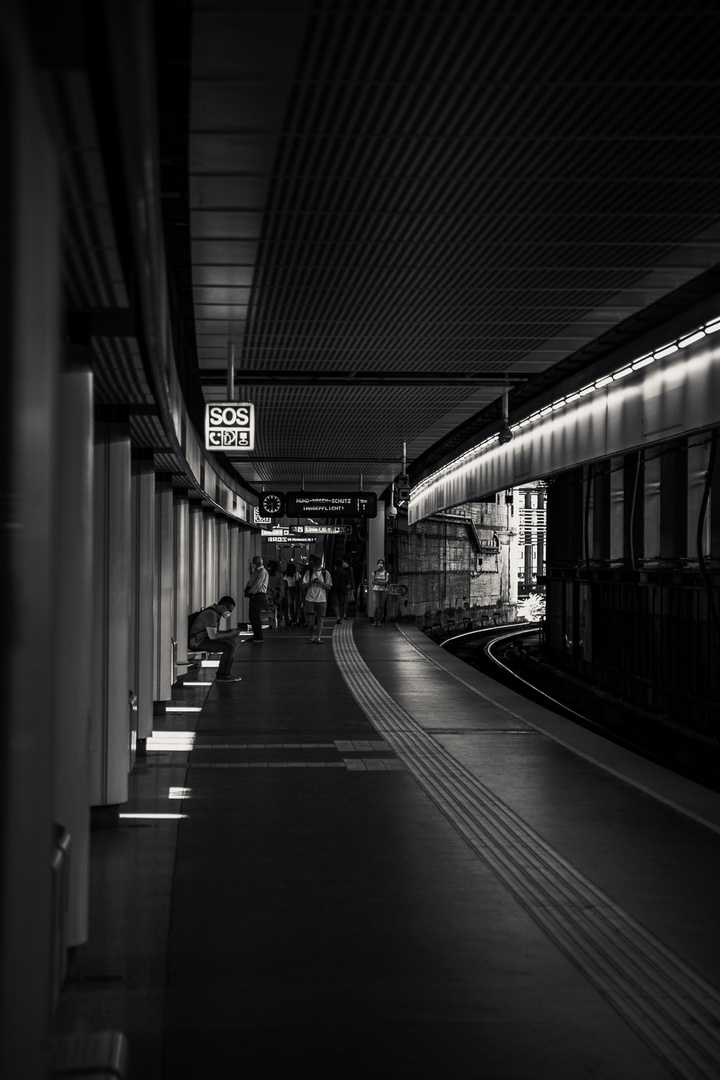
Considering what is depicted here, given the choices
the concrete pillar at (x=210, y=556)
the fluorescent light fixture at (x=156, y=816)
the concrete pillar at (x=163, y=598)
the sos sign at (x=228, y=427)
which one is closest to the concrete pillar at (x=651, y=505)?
the concrete pillar at (x=210, y=556)

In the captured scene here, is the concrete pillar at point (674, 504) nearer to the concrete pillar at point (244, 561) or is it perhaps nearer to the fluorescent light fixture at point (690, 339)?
the fluorescent light fixture at point (690, 339)

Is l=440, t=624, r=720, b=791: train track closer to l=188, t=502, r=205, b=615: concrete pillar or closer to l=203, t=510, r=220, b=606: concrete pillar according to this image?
l=188, t=502, r=205, b=615: concrete pillar

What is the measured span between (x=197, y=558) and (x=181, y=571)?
5491 millimetres

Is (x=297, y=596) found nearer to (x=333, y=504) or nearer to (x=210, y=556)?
(x=333, y=504)

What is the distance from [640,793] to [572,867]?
2.29 meters

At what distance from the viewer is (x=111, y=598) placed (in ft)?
25.6

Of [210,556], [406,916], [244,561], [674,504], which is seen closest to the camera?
[406,916]

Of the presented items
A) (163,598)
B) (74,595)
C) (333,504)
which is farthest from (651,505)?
(74,595)

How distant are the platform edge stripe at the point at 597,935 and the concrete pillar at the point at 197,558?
11393 millimetres

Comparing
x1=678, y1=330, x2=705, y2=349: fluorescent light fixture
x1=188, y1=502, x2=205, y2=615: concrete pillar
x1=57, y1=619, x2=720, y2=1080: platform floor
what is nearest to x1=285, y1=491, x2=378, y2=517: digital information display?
x1=188, y1=502, x2=205, y2=615: concrete pillar

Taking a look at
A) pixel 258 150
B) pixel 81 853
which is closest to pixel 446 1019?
pixel 81 853

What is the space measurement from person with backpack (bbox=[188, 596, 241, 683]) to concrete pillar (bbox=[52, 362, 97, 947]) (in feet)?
29.3

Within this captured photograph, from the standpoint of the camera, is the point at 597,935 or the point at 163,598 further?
the point at 163,598

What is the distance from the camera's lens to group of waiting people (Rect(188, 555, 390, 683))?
1546 cm
